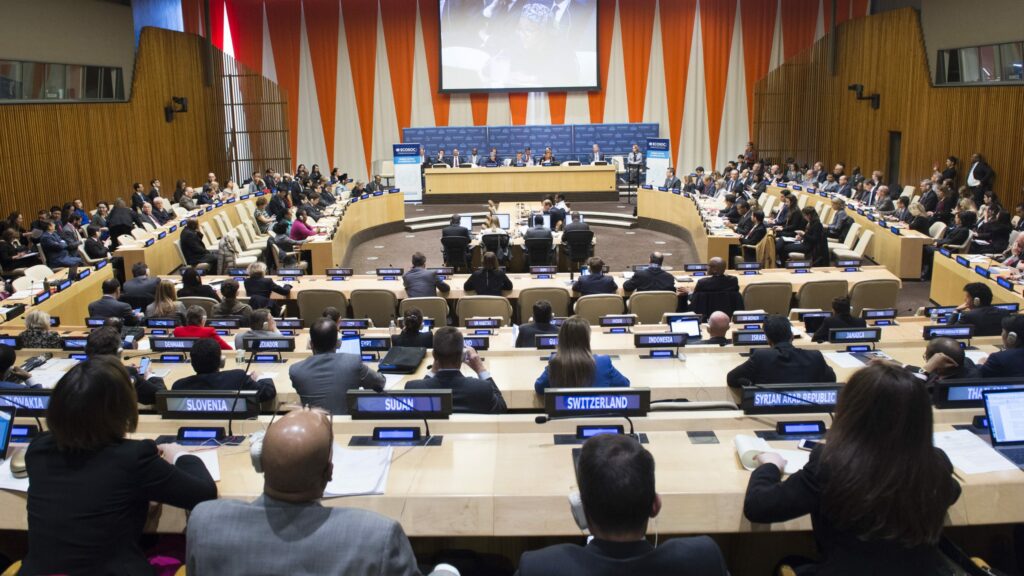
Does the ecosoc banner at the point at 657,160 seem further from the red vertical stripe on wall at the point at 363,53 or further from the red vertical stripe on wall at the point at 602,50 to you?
the red vertical stripe on wall at the point at 363,53

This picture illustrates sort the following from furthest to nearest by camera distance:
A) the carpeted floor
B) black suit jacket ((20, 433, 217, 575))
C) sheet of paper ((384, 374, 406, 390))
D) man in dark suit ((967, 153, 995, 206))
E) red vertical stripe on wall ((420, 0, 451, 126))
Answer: red vertical stripe on wall ((420, 0, 451, 126))
the carpeted floor
man in dark suit ((967, 153, 995, 206))
sheet of paper ((384, 374, 406, 390))
black suit jacket ((20, 433, 217, 575))

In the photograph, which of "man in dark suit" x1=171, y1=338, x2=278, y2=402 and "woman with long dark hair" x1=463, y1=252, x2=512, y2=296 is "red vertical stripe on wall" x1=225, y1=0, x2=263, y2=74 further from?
"man in dark suit" x1=171, y1=338, x2=278, y2=402

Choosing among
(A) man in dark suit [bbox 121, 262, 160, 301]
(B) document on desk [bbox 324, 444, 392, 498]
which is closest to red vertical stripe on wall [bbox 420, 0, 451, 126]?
(A) man in dark suit [bbox 121, 262, 160, 301]

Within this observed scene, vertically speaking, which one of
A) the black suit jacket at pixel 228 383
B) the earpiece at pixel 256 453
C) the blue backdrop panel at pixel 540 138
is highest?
the blue backdrop panel at pixel 540 138

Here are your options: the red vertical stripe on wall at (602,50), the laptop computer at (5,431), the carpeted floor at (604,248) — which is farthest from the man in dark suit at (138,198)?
the red vertical stripe on wall at (602,50)

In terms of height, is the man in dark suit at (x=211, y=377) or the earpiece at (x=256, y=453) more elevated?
the earpiece at (x=256, y=453)

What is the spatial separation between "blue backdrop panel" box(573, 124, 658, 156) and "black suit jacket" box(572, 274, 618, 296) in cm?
1436

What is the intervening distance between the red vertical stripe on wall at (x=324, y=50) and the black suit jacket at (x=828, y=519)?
21432 millimetres

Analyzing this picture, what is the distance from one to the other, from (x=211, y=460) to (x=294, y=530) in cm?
134

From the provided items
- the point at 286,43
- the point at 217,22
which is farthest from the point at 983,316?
the point at 286,43

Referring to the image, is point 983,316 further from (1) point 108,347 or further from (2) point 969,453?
(1) point 108,347

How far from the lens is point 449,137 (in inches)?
877

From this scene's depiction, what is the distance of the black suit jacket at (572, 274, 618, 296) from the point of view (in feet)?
26.8

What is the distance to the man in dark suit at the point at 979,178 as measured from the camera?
42.0 feet
